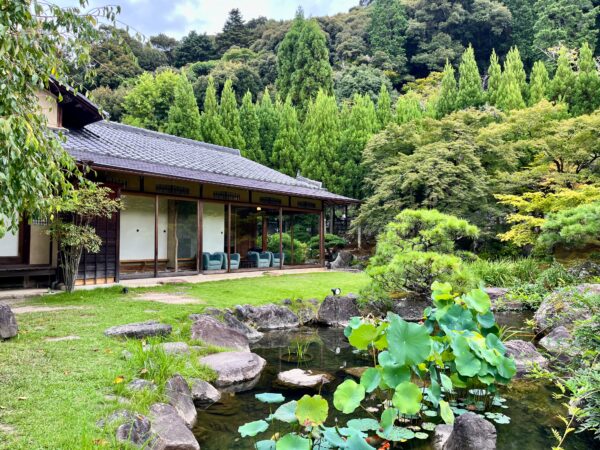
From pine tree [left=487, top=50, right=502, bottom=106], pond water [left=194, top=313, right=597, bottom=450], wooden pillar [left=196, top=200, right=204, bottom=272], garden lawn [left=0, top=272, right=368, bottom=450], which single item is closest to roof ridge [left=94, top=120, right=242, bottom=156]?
wooden pillar [left=196, top=200, right=204, bottom=272]

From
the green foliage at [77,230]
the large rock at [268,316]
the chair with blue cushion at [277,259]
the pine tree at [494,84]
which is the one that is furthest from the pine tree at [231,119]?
the large rock at [268,316]

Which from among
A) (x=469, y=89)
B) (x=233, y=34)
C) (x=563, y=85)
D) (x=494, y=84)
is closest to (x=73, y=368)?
(x=563, y=85)

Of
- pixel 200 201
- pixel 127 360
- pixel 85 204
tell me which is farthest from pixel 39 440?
pixel 200 201

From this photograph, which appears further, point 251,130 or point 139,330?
point 251,130

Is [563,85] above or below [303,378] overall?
above

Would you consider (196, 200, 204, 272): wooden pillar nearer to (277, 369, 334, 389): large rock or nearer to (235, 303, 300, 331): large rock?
(235, 303, 300, 331): large rock

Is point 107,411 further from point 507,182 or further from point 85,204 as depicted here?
point 507,182

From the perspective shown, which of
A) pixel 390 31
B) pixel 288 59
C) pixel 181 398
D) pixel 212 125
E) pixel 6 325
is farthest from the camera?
pixel 390 31

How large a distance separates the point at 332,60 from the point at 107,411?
35849 millimetres

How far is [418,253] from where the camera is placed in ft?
20.9

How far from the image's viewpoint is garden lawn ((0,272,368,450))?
2469 millimetres

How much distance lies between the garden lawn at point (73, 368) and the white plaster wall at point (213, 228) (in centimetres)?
415

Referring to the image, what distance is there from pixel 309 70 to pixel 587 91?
51.4 feet

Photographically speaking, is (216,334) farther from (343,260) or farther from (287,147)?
(287,147)
